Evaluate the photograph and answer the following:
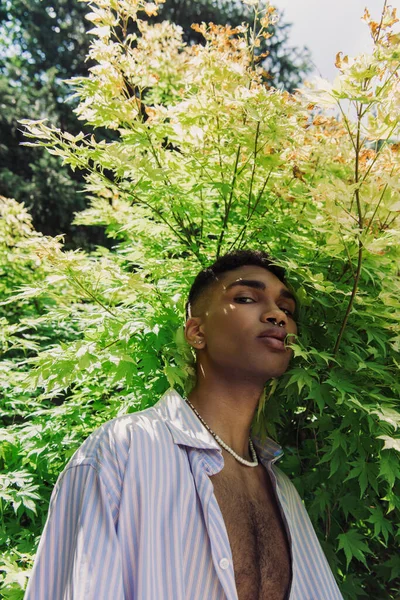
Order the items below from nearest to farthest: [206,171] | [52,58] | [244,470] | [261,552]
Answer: [261,552] < [244,470] < [206,171] < [52,58]

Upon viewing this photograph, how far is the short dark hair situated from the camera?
227 centimetres

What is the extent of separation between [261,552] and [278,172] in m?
1.63

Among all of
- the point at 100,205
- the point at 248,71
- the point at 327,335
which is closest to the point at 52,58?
the point at 100,205

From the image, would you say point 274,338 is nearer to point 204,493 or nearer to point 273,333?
point 273,333

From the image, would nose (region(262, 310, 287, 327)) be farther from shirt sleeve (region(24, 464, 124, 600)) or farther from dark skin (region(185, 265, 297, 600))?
shirt sleeve (region(24, 464, 124, 600))

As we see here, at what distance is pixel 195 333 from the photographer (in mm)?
2232

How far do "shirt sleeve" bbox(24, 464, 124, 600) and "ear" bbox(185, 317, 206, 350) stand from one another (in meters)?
0.81

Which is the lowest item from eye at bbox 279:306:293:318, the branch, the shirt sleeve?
the shirt sleeve

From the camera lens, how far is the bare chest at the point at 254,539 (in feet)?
5.89

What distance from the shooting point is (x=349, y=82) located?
1.62 meters

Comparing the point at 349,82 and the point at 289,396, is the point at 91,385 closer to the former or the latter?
the point at 289,396

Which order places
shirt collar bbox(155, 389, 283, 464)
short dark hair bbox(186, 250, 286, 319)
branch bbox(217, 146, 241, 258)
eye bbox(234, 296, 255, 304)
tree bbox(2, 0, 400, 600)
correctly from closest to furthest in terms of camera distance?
shirt collar bbox(155, 389, 283, 464), tree bbox(2, 0, 400, 600), eye bbox(234, 296, 255, 304), short dark hair bbox(186, 250, 286, 319), branch bbox(217, 146, 241, 258)

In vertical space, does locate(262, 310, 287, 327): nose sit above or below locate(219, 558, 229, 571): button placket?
above

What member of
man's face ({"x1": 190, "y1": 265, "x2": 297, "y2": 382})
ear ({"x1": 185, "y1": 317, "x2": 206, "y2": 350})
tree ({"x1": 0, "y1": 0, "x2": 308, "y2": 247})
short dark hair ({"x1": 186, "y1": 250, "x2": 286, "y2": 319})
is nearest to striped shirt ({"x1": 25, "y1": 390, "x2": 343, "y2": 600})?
man's face ({"x1": 190, "y1": 265, "x2": 297, "y2": 382})
